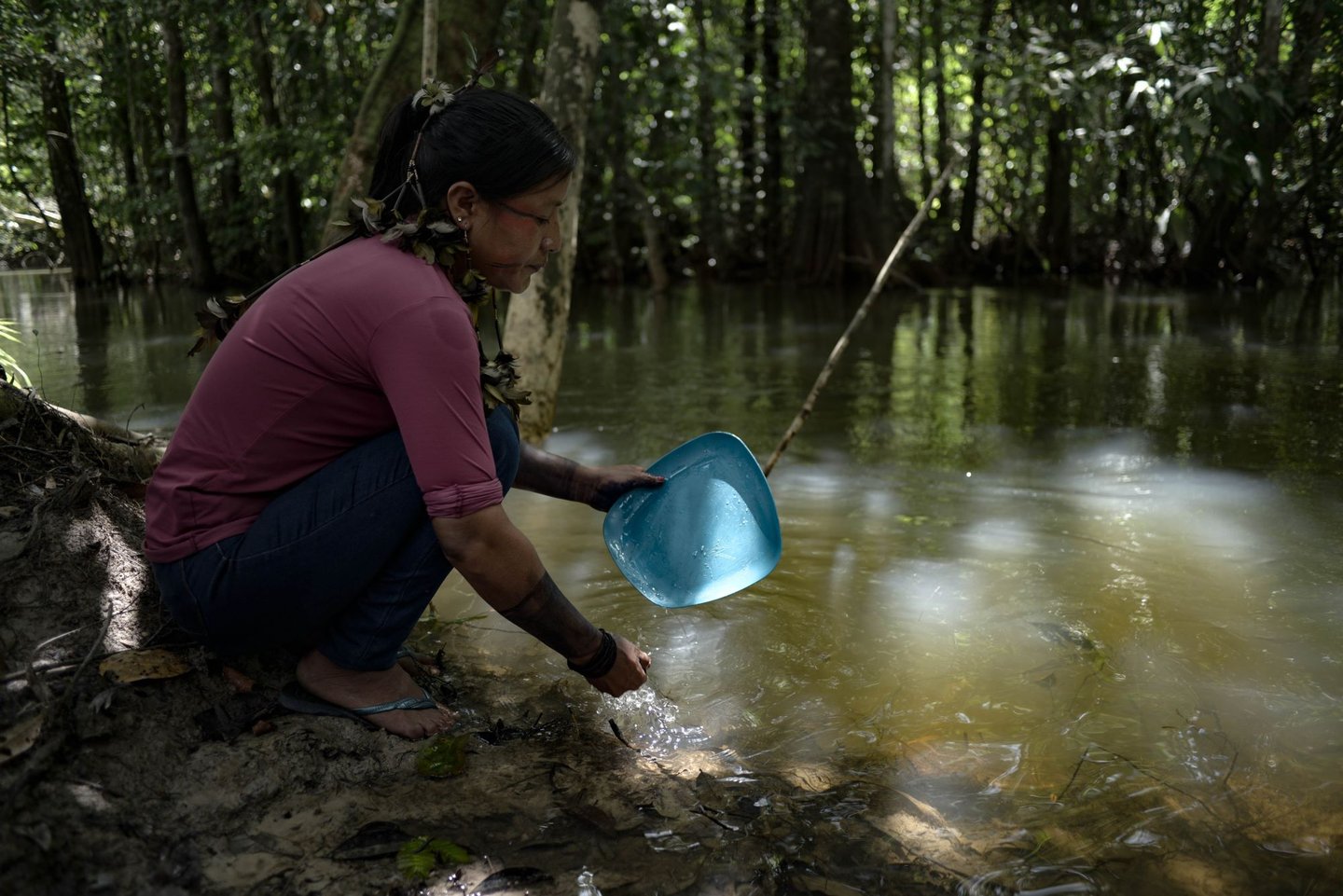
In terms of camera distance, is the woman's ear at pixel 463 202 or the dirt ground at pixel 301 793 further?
the woman's ear at pixel 463 202

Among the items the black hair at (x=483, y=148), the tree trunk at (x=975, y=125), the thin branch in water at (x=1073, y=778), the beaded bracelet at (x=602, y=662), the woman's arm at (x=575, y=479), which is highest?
the tree trunk at (x=975, y=125)

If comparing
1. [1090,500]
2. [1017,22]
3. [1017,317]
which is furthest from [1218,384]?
[1017,22]

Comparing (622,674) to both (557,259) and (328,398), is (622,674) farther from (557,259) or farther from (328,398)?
(557,259)

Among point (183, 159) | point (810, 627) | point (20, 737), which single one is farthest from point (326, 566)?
point (183, 159)

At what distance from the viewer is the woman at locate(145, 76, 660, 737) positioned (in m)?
1.63

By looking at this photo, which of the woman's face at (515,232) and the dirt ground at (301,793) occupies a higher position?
the woman's face at (515,232)

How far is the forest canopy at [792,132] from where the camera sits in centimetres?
956

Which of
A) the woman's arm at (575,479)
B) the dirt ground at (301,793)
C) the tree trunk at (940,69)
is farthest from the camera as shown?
the tree trunk at (940,69)

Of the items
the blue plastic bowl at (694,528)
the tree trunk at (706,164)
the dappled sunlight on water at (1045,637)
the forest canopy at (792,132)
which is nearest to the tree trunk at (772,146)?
the forest canopy at (792,132)

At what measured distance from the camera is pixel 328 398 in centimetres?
171

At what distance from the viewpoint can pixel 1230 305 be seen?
10578 millimetres

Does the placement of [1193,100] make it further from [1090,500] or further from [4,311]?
[4,311]

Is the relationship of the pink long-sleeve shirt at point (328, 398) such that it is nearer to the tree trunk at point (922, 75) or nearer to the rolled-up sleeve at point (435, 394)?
the rolled-up sleeve at point (435, 394)

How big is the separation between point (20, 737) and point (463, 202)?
102 centimetres
